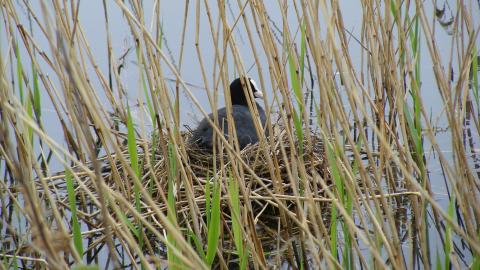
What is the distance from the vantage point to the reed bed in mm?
1277

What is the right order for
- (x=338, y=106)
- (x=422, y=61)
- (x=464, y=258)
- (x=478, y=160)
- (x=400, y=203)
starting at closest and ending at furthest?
(x=338, y=106), (x=464, y=258), (x=400, y=203), (x=478, y=160), (x=422, y=61)

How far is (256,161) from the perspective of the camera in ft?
7.49

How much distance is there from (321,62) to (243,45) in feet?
9.30

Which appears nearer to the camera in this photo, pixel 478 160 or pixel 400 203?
pixel 400 203

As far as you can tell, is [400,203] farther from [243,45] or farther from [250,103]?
[243,45]

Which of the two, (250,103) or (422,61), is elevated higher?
(422,61)

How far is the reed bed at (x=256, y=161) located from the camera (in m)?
1.28

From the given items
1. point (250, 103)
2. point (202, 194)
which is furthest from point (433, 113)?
point (250, 103)

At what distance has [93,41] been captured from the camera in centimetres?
437

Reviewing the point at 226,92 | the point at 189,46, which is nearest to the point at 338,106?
the point at 226,92

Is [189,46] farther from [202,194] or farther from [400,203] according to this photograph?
[400,203]

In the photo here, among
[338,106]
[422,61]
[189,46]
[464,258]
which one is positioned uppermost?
[189,46]

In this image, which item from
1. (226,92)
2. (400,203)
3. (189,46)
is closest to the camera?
(226,92)

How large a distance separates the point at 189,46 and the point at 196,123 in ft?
3.32
